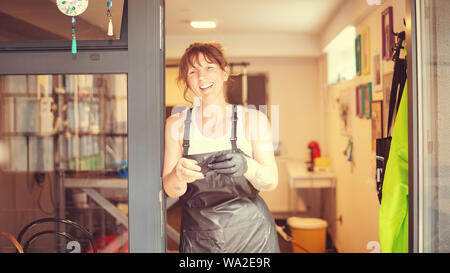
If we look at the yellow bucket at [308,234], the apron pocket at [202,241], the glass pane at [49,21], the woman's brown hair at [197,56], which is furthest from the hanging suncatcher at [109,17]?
the yellow bucket at [308,234]

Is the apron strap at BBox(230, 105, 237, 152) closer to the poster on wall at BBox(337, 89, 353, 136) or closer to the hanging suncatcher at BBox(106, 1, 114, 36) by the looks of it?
the hanging suncatcher at BBox(106, 1, 114, 36)

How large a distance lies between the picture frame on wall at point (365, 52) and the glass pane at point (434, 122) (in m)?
0.36

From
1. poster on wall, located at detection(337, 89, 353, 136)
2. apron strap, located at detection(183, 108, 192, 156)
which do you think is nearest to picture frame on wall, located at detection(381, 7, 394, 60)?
poster on wall, located at detection(337, 89, 353, 136)

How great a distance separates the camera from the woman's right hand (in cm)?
148

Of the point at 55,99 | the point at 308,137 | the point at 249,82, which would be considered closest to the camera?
the point at 249,82

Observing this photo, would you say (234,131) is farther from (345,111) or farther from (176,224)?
(345,111)

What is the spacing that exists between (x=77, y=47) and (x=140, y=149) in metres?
0.45

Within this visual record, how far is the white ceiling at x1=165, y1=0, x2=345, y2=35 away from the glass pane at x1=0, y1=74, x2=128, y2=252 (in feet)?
1.08

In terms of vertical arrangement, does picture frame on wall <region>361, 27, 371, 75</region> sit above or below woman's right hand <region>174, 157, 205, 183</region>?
above

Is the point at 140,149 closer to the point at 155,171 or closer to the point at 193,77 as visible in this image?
the point at 155,171

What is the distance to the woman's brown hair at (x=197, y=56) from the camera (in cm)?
148

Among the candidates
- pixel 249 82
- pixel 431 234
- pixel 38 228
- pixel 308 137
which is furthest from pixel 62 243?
pixel 431 234

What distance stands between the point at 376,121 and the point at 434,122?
373 mm
